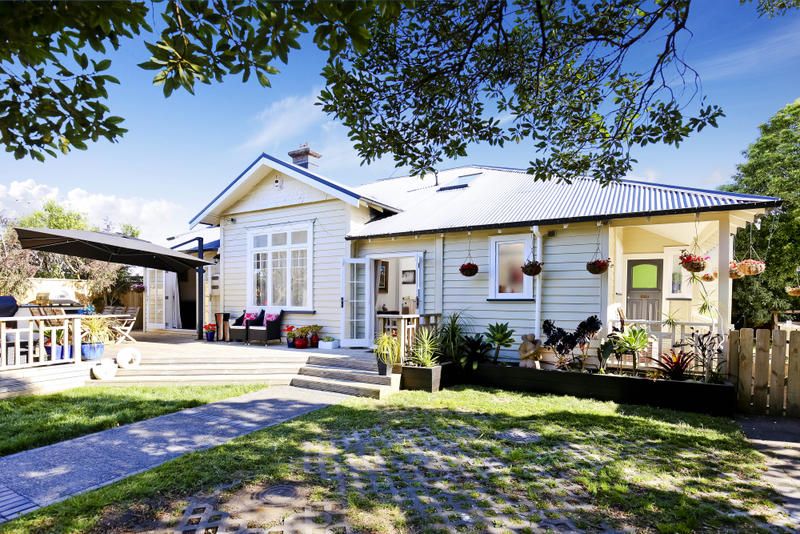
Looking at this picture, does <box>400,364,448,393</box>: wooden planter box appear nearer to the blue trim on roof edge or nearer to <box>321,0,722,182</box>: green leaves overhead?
<box>321,0,722,182</box>: green leaves overhead

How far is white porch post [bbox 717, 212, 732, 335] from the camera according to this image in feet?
21.9

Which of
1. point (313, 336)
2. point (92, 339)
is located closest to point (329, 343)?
point (313, 336)

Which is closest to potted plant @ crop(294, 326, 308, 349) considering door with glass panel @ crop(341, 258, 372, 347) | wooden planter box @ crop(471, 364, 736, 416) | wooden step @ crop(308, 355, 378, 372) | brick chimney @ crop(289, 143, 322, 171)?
door with glass panel @ crop(341, 258, 372, 347)

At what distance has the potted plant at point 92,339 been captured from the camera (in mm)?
7957

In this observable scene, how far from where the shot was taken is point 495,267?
29.2 ft

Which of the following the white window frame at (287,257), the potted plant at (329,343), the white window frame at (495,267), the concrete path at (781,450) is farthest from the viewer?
the white window frame at (287,257)

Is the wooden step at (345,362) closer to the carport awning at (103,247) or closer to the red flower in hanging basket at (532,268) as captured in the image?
the red flower in hanging basket at (532,268)

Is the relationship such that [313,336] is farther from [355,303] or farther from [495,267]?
[495,267]

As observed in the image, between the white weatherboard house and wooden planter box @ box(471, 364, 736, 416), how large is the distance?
113 cm

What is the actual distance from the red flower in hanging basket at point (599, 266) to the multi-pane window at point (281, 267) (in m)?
6.76

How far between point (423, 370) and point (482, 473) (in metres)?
3.49

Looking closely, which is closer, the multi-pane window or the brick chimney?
the multi-pane window

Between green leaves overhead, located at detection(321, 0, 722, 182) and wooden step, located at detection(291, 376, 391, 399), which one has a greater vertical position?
green leaves overhead, located at detection(321, 0, 722, 182)

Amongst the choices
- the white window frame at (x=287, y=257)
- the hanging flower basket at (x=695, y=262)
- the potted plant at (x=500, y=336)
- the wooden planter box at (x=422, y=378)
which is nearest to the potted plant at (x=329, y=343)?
the white window frame at (x=287, y=257)
